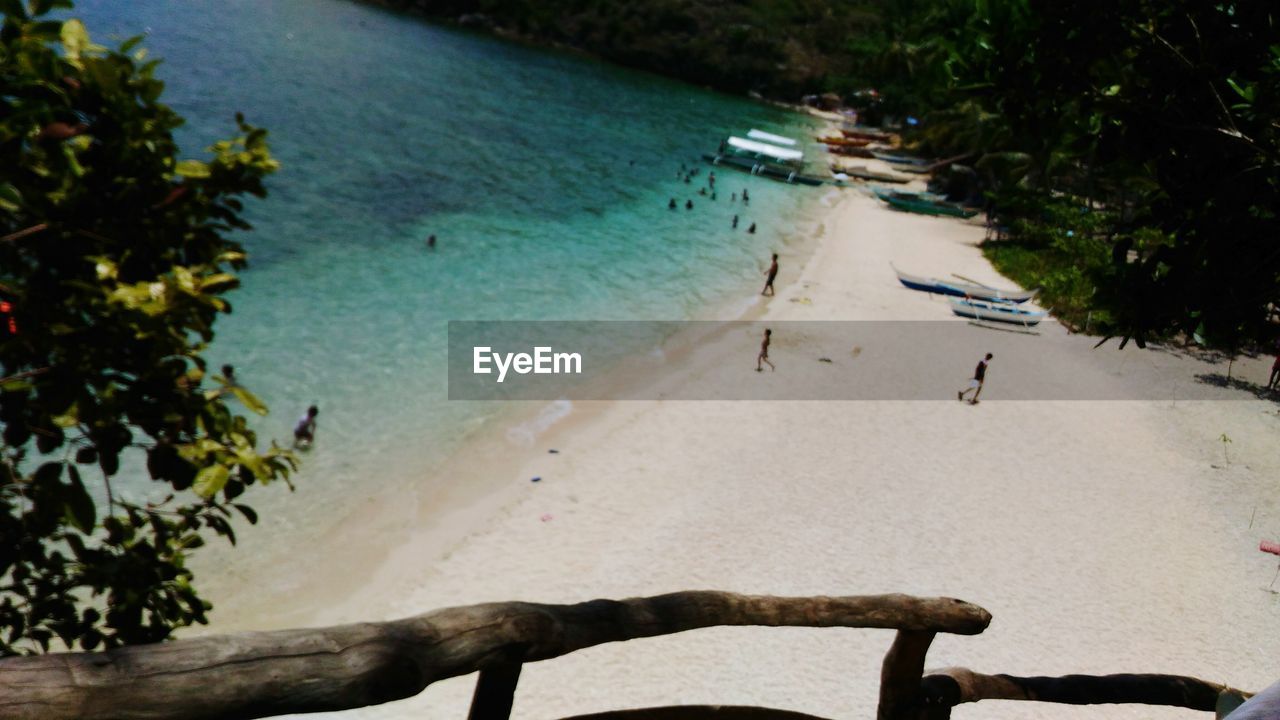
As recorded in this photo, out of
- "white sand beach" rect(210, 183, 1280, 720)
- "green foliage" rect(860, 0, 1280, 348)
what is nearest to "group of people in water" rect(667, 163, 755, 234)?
"white sand beach" rect(210, 183, 1280, 720)

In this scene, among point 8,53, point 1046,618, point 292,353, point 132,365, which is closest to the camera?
A: point 8,53

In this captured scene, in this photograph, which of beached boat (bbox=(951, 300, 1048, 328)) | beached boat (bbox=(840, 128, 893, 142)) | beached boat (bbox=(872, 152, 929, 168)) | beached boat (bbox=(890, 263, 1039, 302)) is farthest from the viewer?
beached boat (bbox=(840, 128, 893, 142))

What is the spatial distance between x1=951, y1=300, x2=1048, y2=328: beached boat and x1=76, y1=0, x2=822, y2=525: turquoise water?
6738 mm

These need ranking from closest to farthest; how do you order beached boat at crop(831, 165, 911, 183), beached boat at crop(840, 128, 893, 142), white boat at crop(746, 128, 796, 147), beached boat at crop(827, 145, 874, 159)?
beached boat at crop(831, 165, 911, 183) → white boat at crop(746, 128, 796, 147) → beached boat at crop(827, 145, 874, 159) → beached boat at crop(840, 128, 893, 142)

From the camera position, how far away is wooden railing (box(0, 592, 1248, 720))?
1.79m

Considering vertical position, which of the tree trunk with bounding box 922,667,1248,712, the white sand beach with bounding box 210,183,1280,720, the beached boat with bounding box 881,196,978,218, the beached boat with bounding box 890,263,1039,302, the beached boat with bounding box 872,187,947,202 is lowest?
the white sand beach with bounding box 210,183,1280,720

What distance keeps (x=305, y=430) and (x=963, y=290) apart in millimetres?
21685

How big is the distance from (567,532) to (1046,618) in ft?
21.7

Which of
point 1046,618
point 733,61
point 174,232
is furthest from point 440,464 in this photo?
point 733,61

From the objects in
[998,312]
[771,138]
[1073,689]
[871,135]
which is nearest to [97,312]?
[1073,689]

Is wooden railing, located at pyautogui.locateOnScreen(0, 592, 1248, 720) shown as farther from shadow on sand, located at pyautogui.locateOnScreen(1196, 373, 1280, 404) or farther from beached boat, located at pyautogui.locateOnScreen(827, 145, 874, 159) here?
beached boat, located at pyautogui.locateOnScreen(827, 145, 874, 159)

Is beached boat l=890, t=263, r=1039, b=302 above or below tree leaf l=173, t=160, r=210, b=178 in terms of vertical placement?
below

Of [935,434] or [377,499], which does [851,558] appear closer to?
[935,434]

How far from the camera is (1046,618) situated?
1199 centimetres
